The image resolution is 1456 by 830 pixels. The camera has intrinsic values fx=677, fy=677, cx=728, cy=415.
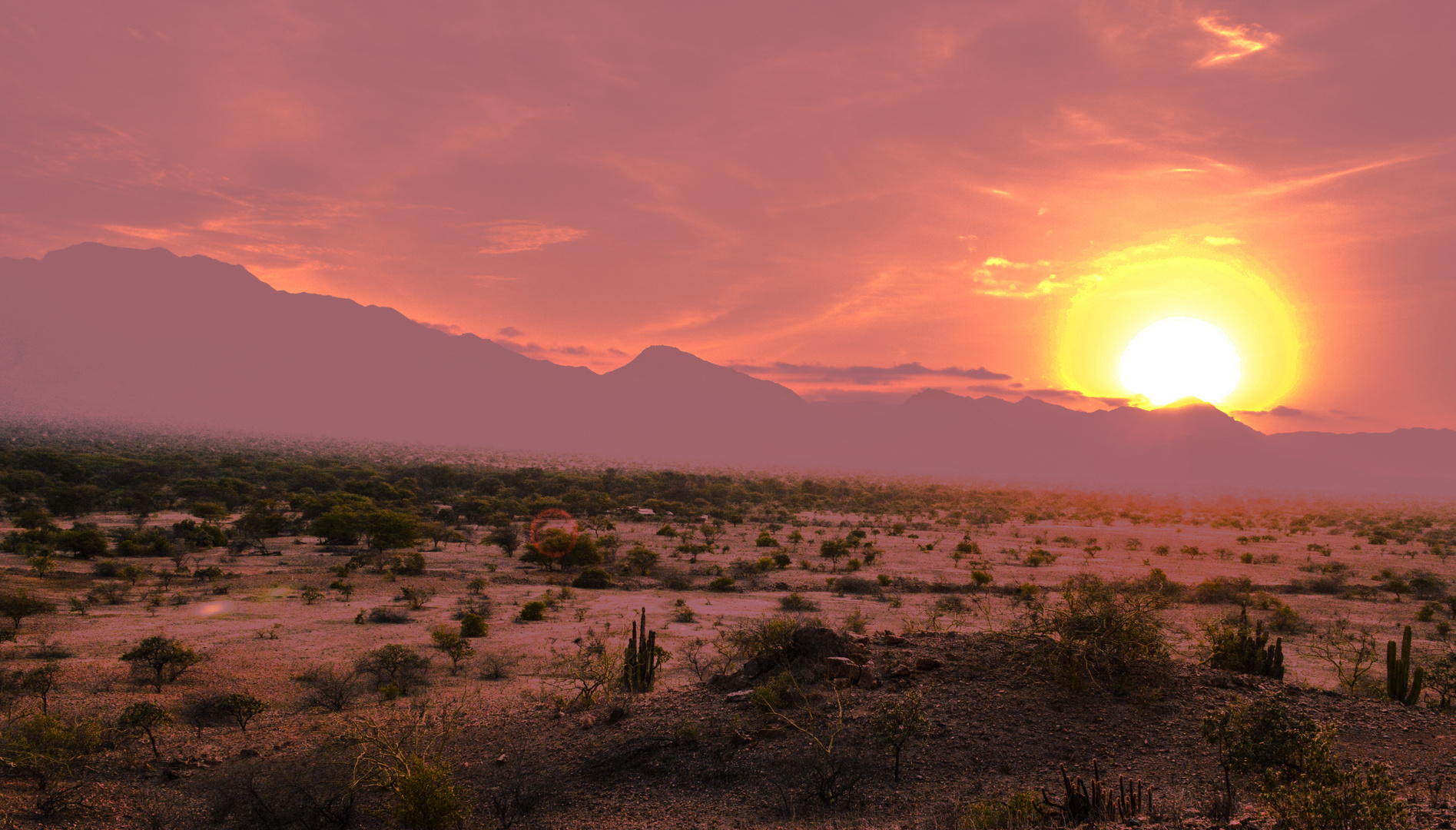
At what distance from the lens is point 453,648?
70.0 feet

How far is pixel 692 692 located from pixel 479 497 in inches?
2209

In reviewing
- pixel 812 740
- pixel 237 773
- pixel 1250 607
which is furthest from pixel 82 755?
pixel 1250 607

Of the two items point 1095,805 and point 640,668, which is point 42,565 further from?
point 1095,805

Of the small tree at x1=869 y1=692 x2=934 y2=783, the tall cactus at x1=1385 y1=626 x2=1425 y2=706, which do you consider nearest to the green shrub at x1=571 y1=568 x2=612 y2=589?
the small tree at x1=869 y1=692 x2=934 y2=783

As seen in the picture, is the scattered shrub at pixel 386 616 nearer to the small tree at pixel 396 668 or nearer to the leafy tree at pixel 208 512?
the small tree at pixel 396 668

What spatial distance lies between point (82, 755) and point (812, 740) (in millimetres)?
13827

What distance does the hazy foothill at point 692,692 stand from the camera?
11.3 m

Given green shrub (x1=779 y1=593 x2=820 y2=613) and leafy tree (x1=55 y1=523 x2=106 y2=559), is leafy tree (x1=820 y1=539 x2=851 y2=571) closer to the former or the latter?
green shrub (x1=779 y1=593 x2=820 y2=613)

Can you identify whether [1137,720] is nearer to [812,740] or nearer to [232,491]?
[812,740]

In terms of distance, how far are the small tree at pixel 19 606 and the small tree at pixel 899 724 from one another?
26.9 m

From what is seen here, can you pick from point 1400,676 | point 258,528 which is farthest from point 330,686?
point 258,528

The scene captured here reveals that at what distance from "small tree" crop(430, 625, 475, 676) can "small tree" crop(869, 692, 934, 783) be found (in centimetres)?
1382

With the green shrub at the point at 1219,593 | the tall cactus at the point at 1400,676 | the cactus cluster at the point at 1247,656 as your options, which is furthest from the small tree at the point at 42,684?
the green shrub at the point at 1219,593

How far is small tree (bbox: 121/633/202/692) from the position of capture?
1802cm
